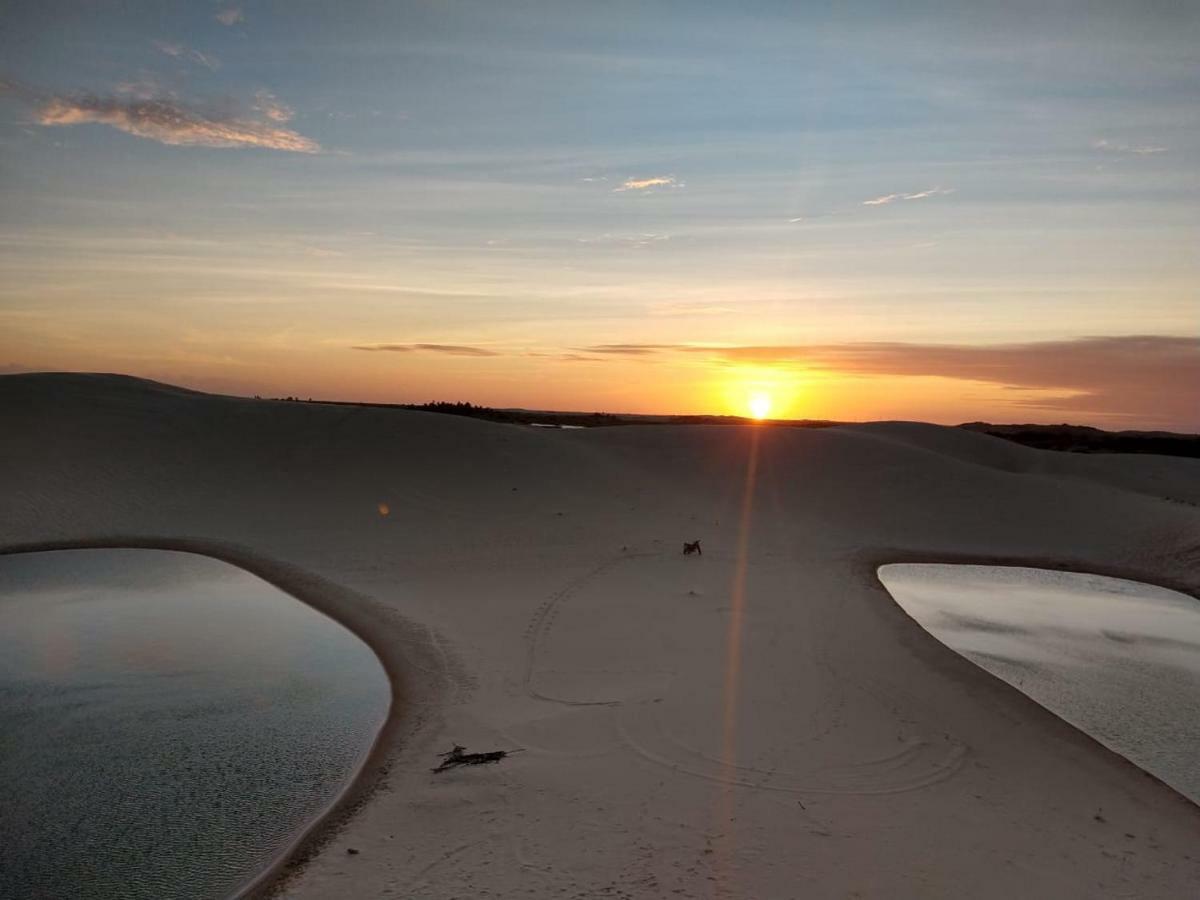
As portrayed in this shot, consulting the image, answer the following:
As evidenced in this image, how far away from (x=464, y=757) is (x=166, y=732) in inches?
115

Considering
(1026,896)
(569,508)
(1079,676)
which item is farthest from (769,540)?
(1026,896)

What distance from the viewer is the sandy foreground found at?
5820mm

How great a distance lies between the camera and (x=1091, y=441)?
5172 cm

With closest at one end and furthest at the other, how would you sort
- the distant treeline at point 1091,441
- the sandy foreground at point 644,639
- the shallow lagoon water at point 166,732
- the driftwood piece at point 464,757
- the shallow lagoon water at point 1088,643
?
the shallow lagoon water at point 166,732
the sandy foreground at point 644,639
the driftwood piece at point 464,757
the shallow lagoon water at point 1088,643
the distant treeline at point 1091,441

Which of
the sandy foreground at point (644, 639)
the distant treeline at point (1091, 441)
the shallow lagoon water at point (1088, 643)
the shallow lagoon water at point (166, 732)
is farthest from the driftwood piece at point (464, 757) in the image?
the distant treeline at point (1091, 441)

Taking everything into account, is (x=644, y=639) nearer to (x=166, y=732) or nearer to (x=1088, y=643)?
(x=166, y=732)

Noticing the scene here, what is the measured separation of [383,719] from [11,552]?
12106 mm

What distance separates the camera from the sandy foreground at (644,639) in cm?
582

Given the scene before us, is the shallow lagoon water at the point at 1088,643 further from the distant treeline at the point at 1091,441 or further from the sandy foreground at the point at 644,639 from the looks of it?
the distant treeline at the point at 1091,441

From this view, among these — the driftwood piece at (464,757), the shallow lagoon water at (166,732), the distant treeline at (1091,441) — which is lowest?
the shallow lagoon water at (166,732)

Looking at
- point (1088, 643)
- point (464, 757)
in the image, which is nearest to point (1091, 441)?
point (1088, 643)

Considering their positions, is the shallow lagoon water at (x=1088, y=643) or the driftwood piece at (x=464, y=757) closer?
the driftwood piece at (x=464, y=757)

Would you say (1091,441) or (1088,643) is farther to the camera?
(1091,441)

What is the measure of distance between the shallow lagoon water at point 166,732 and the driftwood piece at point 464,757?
2.67 feet
